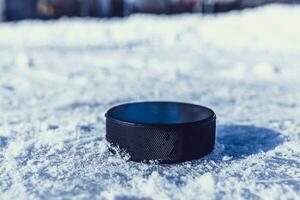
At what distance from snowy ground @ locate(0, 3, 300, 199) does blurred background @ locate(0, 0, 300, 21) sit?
394 cm

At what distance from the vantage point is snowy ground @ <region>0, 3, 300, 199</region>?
92.4 inches

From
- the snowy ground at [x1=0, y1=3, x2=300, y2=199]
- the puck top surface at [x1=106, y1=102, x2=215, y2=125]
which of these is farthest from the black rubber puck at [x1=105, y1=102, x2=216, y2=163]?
the puck top surface at [x1=106, y1=102, x2=215, y2=125]

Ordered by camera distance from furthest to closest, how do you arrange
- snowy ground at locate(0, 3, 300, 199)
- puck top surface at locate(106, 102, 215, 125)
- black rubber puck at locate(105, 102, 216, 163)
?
puck top surface at locate(106, 102, 215, 125) < black rubber puck at locate(105, 102, 216, 163) < snowy ground at locate(0, 3, 300, 199)

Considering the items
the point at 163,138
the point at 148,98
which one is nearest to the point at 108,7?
the point at 148,98

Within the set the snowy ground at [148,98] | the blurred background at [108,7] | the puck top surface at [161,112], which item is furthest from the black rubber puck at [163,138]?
the blurred background at [108,7]

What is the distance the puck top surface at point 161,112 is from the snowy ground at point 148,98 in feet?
0.91

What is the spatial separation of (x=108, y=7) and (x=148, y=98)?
465 inches

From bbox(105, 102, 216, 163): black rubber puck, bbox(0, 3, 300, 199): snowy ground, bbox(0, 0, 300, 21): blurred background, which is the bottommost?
bbox(0, 3, 300, 199): snowy ground

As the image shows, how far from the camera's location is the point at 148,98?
4691mm

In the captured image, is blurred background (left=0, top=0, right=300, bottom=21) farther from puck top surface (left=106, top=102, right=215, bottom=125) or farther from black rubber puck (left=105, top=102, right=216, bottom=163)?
black rubber puck (left=105, top=102, right=216, bottom=163)

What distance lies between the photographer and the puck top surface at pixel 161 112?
119 inches

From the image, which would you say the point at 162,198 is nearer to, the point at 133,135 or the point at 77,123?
the point at 133,135

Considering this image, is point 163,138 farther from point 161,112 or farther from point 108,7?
point 108,7

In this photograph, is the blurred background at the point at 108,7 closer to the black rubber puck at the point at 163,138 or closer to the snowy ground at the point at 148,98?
the snowy ground at the point at 148,98
